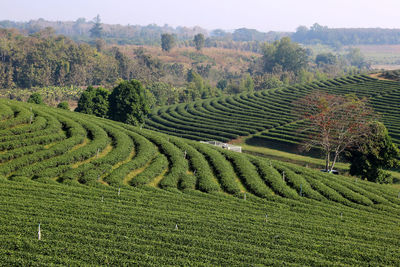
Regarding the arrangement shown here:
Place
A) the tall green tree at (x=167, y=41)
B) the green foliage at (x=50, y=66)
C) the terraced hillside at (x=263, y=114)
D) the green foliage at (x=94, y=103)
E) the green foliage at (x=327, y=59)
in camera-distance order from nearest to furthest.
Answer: the terraced hillside at (x=263, y=114) → the green foliage at (x=94, y=103) → the green foliage at (x=50, y=66) → the green foliage at (x=327, y=59) → the tall green tree at (x=167, y=41)

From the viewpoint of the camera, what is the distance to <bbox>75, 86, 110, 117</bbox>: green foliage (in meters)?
63.1

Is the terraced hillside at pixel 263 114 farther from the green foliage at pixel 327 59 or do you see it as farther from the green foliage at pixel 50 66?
the green foliage at pixel 327 59

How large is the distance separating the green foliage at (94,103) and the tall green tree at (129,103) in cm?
293

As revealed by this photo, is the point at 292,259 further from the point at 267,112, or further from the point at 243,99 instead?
the point at 243,99

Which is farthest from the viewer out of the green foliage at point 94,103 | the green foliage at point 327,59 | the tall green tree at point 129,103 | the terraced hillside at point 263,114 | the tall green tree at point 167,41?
the tall green tree at point 167,41

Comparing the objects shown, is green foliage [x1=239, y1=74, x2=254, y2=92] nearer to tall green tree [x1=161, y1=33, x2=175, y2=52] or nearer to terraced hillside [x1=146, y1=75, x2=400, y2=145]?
terraced hillside [x1=146, y1=75, x2=400, y2=145]

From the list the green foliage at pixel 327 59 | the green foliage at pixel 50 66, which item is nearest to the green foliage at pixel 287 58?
A: the green foliage at pixel 327 59

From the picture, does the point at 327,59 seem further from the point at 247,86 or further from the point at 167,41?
the point at 247,86

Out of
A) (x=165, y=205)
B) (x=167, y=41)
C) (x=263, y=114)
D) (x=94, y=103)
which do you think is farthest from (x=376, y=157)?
(x=167, y=41)

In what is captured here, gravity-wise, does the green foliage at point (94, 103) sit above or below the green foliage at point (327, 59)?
below

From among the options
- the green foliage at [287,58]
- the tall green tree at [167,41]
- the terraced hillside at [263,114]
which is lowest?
the terraced hillside at [263,114]

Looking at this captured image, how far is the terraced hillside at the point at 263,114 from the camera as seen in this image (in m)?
62.6

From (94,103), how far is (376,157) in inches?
1679

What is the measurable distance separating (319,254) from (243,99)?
69876 mm
